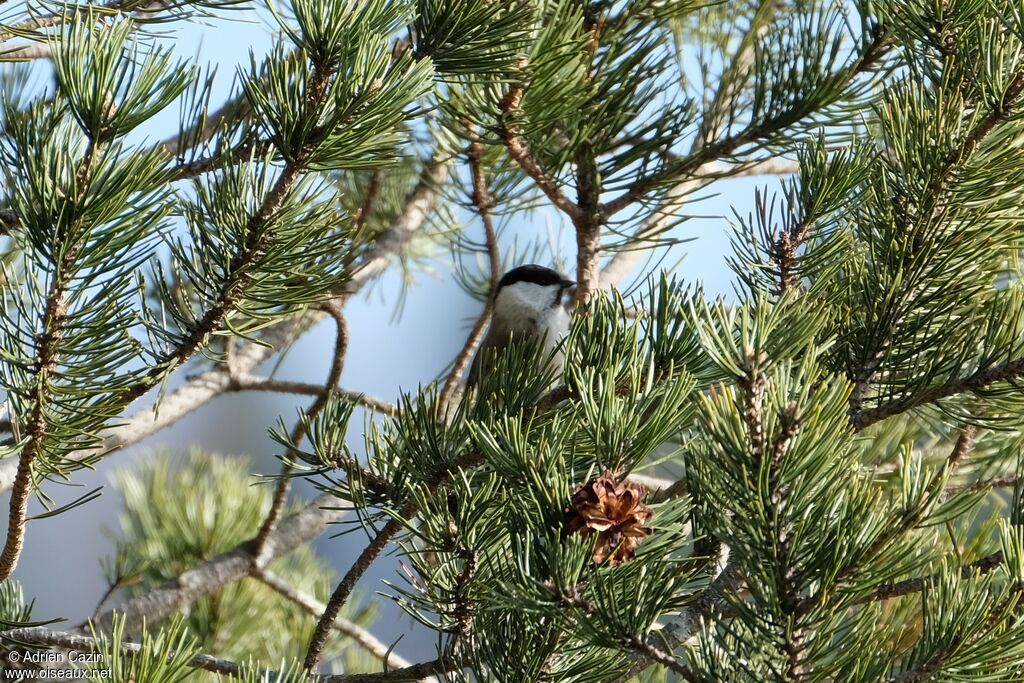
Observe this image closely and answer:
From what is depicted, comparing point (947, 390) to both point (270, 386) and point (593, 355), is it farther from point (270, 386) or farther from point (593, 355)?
point (270, 386)

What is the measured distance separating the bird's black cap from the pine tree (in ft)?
3.41

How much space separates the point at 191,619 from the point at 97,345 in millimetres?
1210

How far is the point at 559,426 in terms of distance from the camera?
2.78 feet

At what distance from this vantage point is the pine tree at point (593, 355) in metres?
0.68

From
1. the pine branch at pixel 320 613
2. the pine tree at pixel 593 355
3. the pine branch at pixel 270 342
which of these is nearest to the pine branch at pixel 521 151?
the pine tree at pixel 593 355

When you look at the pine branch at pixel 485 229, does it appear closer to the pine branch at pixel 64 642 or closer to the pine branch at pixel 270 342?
the pine branch at pixel 270 342

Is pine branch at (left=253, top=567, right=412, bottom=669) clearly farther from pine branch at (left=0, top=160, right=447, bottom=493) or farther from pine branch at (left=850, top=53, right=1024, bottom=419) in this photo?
pine branch at (left=850, top=53, right=1024, bottom=419)

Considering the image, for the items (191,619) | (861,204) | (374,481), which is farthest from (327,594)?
(861,204)

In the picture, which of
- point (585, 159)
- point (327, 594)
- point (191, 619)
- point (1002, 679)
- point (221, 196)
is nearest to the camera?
point (1002, 679)

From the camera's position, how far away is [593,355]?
88 cm

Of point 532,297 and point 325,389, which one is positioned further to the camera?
point 532,297

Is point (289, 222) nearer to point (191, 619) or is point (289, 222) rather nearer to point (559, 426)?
point (559, 426)

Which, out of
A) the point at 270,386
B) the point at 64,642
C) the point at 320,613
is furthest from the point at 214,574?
the point at 64,642

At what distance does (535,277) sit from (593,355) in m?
Answer: 1.51
